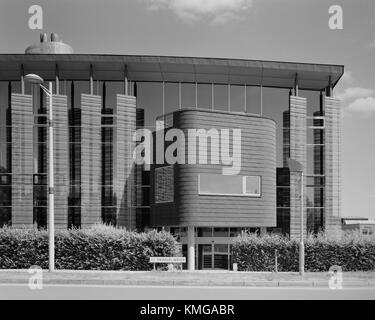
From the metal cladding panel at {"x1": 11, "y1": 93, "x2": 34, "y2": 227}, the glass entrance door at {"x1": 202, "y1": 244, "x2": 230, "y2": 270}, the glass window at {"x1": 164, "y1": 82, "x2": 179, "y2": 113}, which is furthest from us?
the glass window at {"x1": 164, "y1": 82, "x2": 179, "y2": 113}

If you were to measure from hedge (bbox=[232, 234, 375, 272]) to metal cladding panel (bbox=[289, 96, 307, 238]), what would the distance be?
9.98 meters

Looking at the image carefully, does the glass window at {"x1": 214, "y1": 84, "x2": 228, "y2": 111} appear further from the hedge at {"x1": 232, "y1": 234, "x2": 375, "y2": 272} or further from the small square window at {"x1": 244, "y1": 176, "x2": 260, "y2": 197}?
the hedge at {"x1": 232, "y1": 234, "x2": 375, "y2": 272}

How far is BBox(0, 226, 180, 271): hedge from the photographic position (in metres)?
18.7

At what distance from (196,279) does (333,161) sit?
18.8 m

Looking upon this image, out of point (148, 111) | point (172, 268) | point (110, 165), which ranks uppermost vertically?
point (148, 111)

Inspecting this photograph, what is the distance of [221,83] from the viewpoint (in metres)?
30.5

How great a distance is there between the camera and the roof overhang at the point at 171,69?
28453 millimetres

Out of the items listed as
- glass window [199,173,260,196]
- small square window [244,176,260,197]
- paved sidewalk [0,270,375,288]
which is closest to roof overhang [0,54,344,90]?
small square window [244,176,260,197]

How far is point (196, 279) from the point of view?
14.7 metres

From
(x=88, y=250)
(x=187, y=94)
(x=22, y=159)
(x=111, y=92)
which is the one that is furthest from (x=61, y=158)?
(x=88, y=250)
